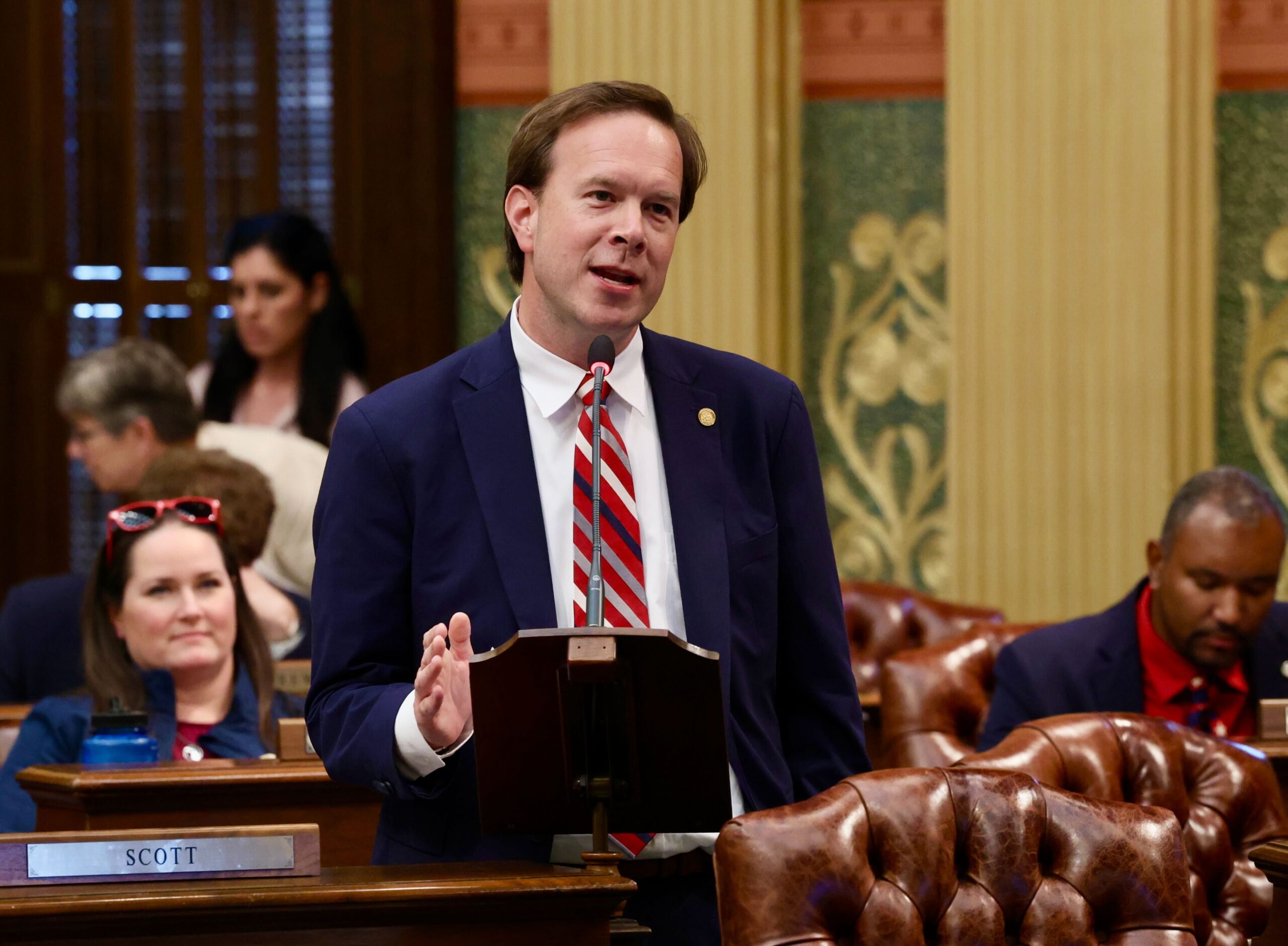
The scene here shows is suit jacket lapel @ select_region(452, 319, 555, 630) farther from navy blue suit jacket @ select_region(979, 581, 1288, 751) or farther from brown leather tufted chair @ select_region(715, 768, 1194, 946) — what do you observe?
navy blue suit jacket @ select_region(979, 581, 1288, 751)

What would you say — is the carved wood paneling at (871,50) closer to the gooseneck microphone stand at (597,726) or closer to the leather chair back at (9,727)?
the leather chair back at (9,727)

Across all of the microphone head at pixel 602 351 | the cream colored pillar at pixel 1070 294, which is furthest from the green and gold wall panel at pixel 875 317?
the microphone head at pixel 602 351

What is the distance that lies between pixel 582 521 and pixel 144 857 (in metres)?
0.63

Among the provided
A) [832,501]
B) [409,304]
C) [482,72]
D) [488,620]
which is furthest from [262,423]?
[488,620]

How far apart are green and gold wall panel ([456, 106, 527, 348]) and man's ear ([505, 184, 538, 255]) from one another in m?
3.97

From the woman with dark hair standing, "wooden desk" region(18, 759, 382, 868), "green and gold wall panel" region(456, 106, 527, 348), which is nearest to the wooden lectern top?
"wooden desk" region(18, 759, 382, 868)

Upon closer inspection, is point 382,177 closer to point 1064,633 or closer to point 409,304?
point 409,304

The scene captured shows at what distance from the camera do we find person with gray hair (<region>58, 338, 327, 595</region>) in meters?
5.23

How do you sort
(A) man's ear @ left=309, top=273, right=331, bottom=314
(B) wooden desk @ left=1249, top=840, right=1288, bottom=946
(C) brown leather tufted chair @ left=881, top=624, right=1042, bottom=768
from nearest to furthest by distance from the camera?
(B) wooden desk @ left=1249, top=840, right=1288, bottom=946 → (C) brown leather tufted chair @ left=881, top=624, right=1042, bottom=768 → (A) man's ear @ left=309, top=273, right=331, bottom=314

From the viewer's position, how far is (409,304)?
20.8 ft

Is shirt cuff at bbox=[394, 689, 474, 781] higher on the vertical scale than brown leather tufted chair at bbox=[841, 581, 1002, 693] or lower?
higher

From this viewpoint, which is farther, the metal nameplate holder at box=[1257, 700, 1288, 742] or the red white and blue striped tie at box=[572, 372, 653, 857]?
the metal nameplate holder at box=[1257, 700, 1288, 742]

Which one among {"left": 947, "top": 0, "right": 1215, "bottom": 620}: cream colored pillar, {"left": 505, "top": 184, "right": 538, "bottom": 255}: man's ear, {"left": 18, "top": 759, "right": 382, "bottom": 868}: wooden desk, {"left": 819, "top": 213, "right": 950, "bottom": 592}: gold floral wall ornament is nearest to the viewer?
{"left": 505, "top": 184, "right": 538, "bottom": 255}: man's ear

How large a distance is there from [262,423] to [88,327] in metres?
0.96
